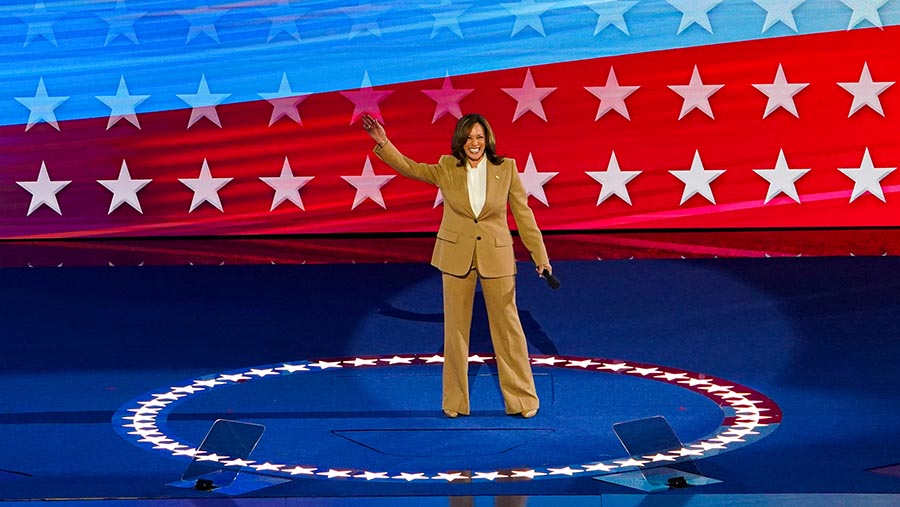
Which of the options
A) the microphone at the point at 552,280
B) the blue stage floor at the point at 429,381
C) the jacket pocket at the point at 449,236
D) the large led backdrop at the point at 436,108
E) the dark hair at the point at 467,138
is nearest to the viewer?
the blue stage floor at the point at 429,381

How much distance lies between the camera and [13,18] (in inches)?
407

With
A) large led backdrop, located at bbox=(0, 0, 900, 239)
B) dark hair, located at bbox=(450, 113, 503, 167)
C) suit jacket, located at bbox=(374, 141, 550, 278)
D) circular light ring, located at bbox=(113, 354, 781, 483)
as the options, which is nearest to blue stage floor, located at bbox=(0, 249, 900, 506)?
circular light ring, located at bbox=(113, 354, 781, 483)

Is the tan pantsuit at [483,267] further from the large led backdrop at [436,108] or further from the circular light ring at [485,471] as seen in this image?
the large led backdrop at [436,108]

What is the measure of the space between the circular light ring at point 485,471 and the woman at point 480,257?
2.84 feet

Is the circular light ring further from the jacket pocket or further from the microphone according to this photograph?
the jacket pocket

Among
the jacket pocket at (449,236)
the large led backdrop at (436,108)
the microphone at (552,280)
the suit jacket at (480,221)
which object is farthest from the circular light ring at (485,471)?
the large led backdrop at (436,108)

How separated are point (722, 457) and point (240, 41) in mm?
5884

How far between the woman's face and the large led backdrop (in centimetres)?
414

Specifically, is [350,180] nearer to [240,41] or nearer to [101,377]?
[240,41]

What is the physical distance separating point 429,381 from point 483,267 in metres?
0.95

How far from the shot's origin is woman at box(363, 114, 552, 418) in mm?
6203

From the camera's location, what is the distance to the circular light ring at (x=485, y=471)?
5215 mm

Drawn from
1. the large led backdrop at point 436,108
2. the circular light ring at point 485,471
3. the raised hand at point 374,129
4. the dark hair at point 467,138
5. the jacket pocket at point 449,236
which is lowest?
the circular light ring at point 485,471

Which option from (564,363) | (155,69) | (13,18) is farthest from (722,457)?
(13,18)
